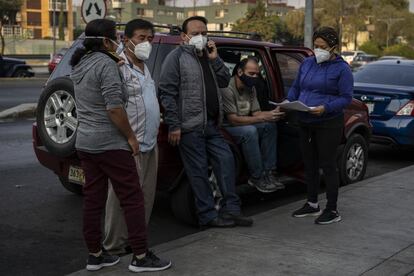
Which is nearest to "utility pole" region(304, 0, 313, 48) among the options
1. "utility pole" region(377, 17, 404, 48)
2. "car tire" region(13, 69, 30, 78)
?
"car tire" region(13, 69, 30, 78)

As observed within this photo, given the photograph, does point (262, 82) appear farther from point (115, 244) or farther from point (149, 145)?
point (115, 244)

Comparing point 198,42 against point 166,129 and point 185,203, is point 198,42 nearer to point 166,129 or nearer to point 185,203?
→ point 166,129

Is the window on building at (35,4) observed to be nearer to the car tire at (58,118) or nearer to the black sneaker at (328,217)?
the car tire at (58,118)

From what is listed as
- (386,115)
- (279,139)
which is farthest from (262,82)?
(386,115)

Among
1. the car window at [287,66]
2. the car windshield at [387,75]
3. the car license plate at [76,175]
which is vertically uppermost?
the car window at [287,66]

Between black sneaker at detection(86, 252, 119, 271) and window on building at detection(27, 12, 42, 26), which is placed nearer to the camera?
black sneaker at detection(86, 252, 119, 271)

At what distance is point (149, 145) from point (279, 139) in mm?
2248

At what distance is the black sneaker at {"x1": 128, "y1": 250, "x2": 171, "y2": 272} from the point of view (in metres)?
4.34

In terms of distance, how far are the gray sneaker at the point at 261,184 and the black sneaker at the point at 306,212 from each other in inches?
16.5

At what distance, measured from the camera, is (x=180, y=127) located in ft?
17.3

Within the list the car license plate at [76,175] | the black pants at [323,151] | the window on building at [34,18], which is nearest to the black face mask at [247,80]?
the black pants at [323,151]

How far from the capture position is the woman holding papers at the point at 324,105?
219 inches

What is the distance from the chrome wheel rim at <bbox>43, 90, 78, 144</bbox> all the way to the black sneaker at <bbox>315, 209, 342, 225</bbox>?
2341 mm

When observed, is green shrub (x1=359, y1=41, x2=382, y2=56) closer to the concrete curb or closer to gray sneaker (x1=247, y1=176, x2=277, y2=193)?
the concrete curb
